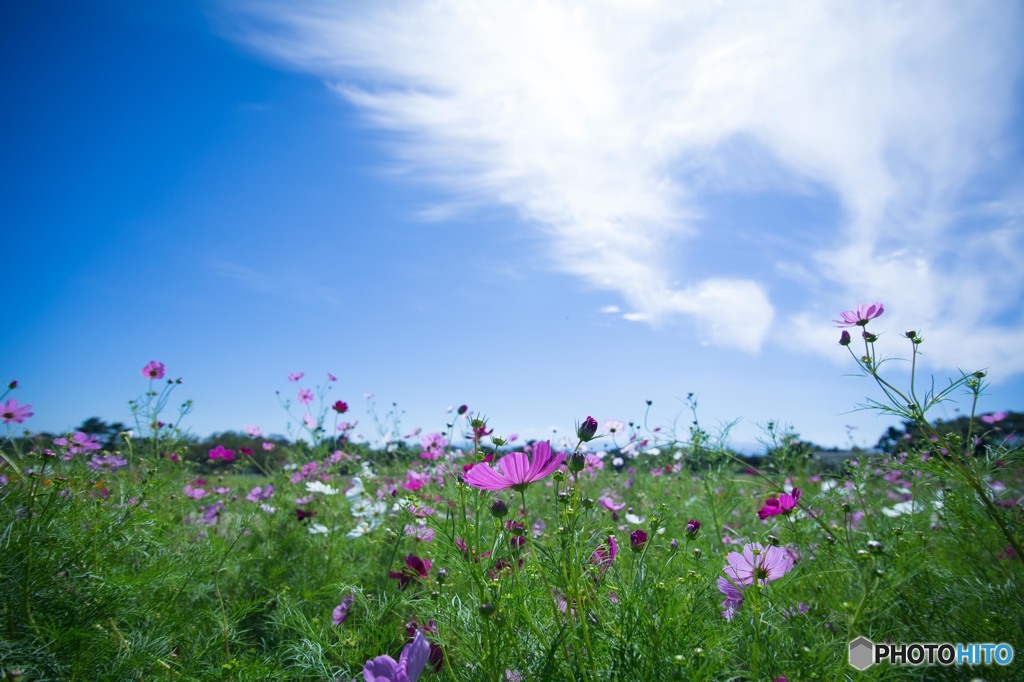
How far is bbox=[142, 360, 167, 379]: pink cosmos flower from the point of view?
258 centimetres

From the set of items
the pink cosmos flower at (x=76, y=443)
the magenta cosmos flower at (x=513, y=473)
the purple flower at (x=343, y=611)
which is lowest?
the purple flower at (x=343, y=611)

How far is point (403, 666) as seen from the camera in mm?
943

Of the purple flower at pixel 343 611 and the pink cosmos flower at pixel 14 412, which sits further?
the pink cosmos flower at pixel 14 412

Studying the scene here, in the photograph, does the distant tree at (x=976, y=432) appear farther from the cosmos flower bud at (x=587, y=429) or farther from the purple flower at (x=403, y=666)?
the purple flower at (x=403, y=666)

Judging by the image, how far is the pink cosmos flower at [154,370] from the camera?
2584 millimetres

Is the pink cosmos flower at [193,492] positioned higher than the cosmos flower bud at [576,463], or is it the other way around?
Answer: the cosmos flower bud at [576,463]

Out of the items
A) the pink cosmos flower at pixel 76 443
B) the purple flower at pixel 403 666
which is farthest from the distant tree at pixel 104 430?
the purple flower at pixel 403 666

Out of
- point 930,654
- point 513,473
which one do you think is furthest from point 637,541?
point 930,654

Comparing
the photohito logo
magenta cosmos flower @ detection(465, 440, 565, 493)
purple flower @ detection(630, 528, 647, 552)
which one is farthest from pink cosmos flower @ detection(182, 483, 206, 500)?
the photohito logo

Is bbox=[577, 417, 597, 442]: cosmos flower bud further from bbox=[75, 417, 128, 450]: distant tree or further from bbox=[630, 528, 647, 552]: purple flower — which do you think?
bbox=[75, 417, 128, 450]: distant tree

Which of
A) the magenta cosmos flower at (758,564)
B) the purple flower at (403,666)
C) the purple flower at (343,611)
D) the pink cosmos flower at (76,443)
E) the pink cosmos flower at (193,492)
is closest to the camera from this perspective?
the purple flower at (403,666)

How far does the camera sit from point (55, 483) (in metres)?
1.26

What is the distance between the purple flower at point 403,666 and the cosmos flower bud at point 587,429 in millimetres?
493

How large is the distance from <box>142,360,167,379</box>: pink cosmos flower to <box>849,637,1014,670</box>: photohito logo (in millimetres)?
3050
